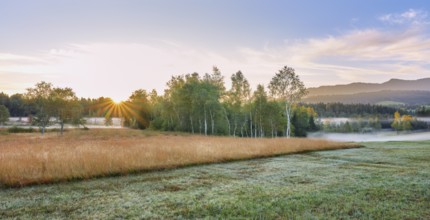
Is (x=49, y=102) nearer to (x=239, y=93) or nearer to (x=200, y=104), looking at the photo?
(x=200, y=104)

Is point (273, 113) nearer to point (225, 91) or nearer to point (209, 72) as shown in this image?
point (225, 91)

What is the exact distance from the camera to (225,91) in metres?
58.5

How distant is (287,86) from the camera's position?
152ft

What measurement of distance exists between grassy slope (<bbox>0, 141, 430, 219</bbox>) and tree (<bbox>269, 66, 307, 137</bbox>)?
1348 inches

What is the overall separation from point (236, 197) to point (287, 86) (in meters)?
40.6

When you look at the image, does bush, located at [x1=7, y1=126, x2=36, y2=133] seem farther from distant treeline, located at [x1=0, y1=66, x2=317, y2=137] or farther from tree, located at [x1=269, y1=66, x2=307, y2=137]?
tree, located at [x1=269, y1=66, x2=307, y2=137]

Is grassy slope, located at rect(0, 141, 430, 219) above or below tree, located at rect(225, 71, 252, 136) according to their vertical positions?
below

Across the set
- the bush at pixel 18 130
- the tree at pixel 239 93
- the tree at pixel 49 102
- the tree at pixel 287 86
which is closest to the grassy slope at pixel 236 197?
the tree at pixel 287 86

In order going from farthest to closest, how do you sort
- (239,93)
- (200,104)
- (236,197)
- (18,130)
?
(239,93) → (200,104) → (18,130) → (236,197)

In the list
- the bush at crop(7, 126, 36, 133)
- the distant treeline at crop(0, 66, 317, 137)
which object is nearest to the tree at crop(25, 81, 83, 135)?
the distant treeline at crop(0, 66, 317, 137)

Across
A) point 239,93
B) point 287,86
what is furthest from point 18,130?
point 287,86

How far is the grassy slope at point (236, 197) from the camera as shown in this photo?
22.6 ft

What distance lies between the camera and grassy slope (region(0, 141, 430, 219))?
688 cm

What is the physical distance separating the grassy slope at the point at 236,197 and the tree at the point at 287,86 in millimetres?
34247
